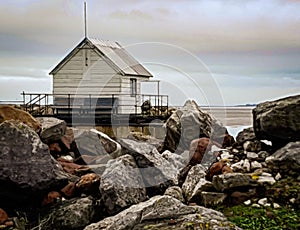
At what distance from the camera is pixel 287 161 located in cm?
1008

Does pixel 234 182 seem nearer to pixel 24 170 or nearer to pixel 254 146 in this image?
pixel 254 146

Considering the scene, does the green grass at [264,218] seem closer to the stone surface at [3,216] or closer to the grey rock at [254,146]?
the grey rock at [254,146]

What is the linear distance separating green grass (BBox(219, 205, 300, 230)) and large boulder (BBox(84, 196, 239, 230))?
1.00 meters

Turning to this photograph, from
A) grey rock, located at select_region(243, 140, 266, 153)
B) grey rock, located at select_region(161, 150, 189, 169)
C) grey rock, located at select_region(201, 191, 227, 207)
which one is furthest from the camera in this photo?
grey rock, located at select_region(243, 140, 266, 153)

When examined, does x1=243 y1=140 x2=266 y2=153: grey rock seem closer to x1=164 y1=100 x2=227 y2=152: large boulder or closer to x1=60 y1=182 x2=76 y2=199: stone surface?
x1=164 y1=100 x2=227 y2=152: large boulder

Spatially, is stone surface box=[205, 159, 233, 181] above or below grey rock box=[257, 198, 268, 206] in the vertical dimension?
above

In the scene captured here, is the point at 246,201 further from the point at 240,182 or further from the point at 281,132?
the point at 281,132

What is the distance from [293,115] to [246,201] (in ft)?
10.7

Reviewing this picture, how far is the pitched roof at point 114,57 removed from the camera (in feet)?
78.1

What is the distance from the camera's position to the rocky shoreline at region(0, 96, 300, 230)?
29.7 feet

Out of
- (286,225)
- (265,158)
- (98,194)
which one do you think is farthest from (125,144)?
(286,225)

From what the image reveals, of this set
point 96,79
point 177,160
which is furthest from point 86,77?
point 177,160

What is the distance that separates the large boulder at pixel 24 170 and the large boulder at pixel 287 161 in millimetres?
4750

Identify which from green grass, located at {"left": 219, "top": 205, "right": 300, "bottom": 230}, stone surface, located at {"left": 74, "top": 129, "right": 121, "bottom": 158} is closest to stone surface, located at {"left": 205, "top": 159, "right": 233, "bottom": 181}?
green grass, located at {"left": 219, "top": 205, "right": 300, "bottom": 230}
